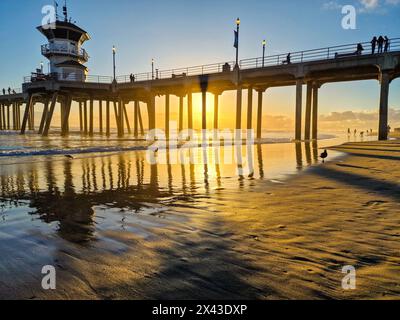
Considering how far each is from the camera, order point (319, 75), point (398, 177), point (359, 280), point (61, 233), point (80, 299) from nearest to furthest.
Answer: point (80, 299)
point (359, 280)
point (61, 233)
point (398, 177)
point (319, 75)

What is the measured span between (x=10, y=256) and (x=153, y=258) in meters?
1.74

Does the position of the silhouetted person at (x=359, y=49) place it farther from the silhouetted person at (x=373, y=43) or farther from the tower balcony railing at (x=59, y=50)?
the tower balcony railing at (x=59, y=50)

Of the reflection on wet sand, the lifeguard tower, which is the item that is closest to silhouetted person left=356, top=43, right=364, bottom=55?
the reflection on wet sand

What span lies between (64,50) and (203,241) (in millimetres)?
48601

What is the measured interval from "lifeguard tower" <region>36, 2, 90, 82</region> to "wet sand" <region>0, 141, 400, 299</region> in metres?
40.1

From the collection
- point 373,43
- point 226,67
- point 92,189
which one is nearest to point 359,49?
point 373,43

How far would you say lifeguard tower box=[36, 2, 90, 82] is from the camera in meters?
42.0

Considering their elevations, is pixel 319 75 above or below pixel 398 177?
above

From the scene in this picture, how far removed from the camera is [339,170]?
10250mm

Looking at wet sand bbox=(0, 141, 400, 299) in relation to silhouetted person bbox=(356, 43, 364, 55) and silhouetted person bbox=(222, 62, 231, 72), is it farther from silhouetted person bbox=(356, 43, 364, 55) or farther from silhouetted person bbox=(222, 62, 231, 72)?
silhouetted person bbox=(222, 62, 231, 72)

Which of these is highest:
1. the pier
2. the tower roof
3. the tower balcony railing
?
the tower roof

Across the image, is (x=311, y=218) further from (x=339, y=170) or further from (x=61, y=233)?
(x=339, y=170)

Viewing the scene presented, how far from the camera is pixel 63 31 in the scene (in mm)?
43500
